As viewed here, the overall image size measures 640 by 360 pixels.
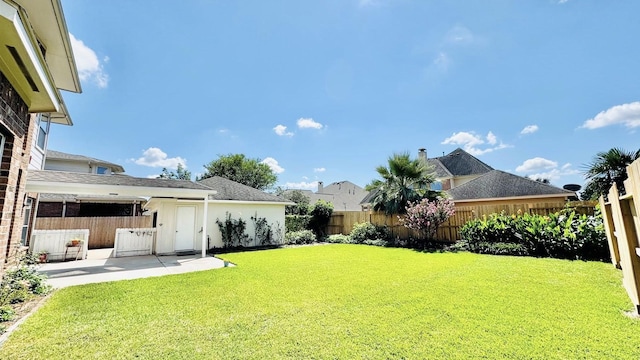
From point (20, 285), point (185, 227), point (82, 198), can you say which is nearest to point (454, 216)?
point (185, 227)

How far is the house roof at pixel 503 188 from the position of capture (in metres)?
14.9

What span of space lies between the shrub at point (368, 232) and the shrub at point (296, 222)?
3.63m

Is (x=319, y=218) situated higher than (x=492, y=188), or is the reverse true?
(x=492, y=188)

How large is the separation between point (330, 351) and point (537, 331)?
2.88m

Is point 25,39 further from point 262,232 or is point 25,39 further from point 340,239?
point 340,239

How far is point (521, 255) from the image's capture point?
9477 mm

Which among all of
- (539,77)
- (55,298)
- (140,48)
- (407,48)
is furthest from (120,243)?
(539,77)

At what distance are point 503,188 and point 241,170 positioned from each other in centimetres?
2817

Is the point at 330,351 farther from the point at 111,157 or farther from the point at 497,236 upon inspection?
the point at 111,157

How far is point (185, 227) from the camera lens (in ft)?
40.7

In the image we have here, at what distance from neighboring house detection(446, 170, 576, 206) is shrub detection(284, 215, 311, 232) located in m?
9.53

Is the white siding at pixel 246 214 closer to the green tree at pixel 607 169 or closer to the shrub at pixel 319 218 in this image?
the shrub at pixel 319 218

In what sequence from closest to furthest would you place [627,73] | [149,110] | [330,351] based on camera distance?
1. [330,351]
2. [627,73]
3. [149,110]

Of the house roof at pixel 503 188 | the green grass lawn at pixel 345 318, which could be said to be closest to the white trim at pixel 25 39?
the green grass lawn at pixel 345 318
